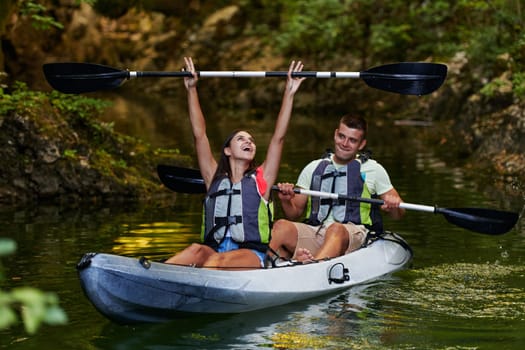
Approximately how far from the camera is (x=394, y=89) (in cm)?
697

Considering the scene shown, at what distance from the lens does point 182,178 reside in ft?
24.6

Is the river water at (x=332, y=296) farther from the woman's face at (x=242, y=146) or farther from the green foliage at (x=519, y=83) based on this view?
the green foliage at (x=519, y=83)

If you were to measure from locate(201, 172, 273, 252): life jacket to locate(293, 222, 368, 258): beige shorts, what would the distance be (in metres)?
0.89

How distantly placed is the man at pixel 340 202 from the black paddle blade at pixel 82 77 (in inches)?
55.9

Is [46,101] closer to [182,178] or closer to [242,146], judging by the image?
[182,178]

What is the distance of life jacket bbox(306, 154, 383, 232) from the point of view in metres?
7.14

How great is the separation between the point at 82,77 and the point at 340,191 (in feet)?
6.59

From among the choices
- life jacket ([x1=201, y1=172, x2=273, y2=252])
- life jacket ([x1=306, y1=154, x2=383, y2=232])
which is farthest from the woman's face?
life jacket ([x1=306, y1=154, x2=383, y2=232])

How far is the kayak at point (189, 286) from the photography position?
5277 millimetres

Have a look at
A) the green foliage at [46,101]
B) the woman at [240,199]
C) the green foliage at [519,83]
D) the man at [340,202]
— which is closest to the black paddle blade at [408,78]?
the man at [340,202]

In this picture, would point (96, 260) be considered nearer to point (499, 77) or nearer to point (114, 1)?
point (499, 77)

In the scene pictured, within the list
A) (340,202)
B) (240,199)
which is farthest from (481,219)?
(240,199)

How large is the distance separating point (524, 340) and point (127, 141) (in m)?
7.56

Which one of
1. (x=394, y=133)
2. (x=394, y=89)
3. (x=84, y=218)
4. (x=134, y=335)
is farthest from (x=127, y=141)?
(x=394, y=133)
